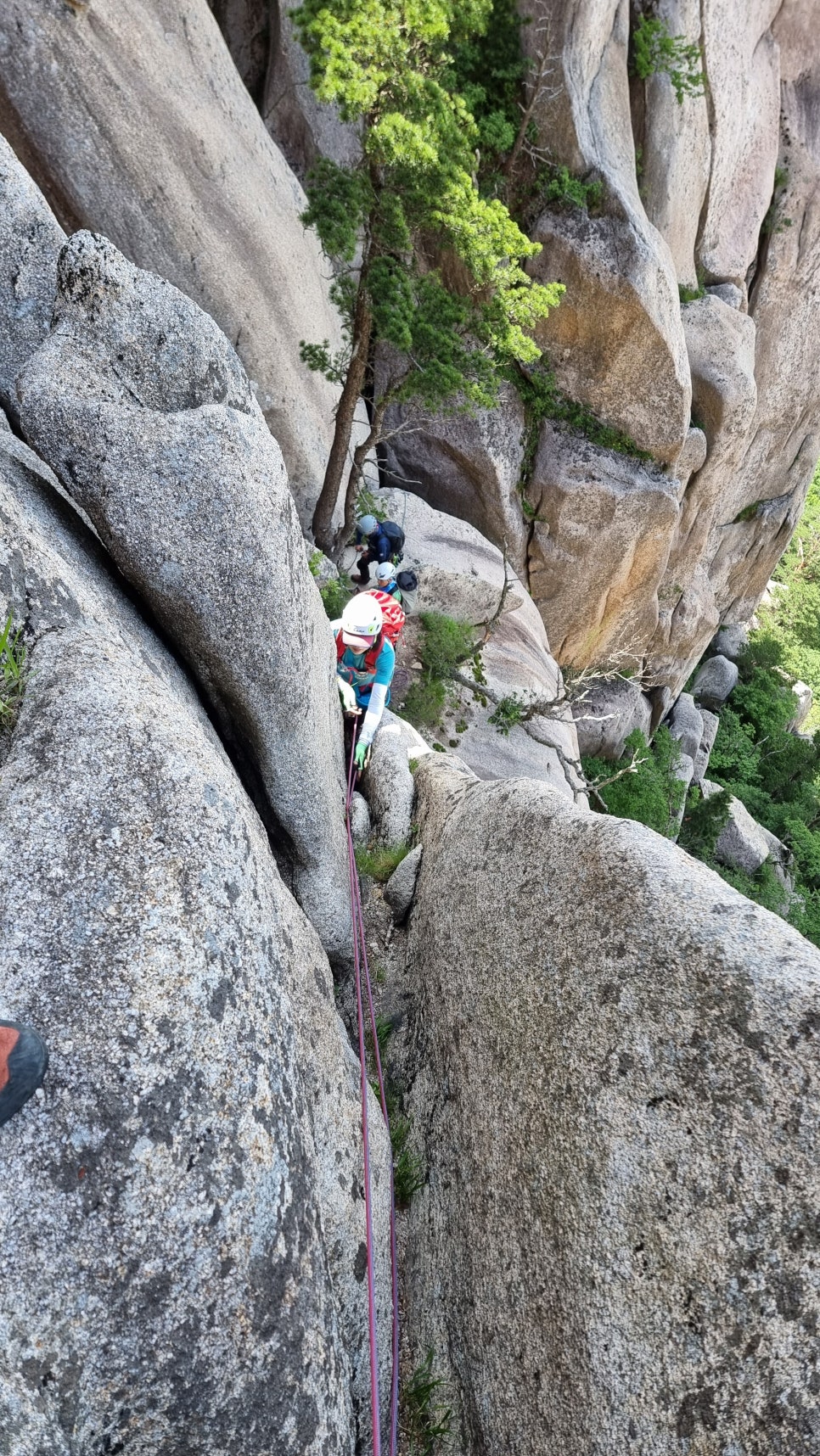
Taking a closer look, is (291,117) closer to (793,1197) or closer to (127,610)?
(127,610)

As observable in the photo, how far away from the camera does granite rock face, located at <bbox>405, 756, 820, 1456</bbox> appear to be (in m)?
2.96

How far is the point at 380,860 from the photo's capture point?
7.68 m

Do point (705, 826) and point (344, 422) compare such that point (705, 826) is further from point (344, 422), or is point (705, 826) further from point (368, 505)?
point (344, 422)

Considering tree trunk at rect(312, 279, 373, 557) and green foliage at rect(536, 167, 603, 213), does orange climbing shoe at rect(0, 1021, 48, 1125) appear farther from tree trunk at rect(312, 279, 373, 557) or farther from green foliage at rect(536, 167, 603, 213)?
green foliage at rect(536, 167, 603, 213)

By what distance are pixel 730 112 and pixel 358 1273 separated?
24484mm

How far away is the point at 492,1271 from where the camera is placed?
13.0 feet

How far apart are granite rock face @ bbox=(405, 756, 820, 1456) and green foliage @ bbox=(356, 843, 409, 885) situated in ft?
8.35

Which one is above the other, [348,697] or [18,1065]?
[18,1065]

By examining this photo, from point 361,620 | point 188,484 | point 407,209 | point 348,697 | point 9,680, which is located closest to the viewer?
point 9,680

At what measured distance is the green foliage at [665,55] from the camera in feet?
52.9

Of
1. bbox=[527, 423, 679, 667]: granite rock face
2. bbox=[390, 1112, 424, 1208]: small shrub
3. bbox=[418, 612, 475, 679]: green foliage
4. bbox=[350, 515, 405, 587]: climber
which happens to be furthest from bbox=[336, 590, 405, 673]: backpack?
bbox=[527, 423, 679, 667]: granite rock face

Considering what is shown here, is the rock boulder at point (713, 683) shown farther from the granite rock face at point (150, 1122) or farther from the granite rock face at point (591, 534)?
the granite rock face at point (150, 1122)

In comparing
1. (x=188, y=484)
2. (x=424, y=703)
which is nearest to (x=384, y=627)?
(x=188, y=484)

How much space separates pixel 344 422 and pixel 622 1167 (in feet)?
34.9
